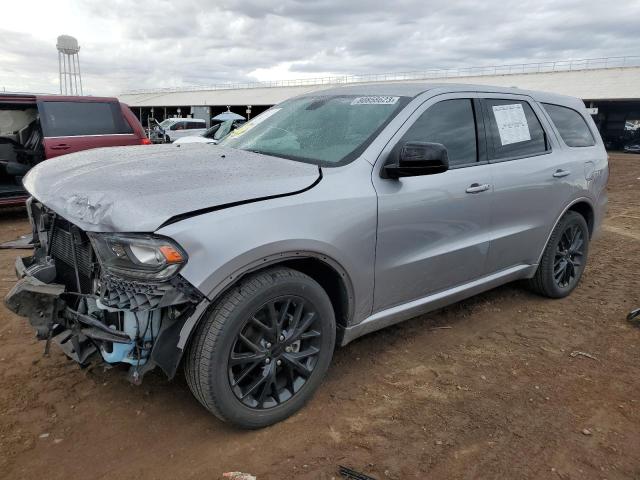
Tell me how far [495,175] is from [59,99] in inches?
272

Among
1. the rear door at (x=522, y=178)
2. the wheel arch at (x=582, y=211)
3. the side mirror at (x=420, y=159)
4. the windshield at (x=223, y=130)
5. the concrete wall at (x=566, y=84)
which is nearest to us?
the side mirror at (x=420, y=159)

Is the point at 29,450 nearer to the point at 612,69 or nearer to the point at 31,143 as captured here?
the point at 31,143

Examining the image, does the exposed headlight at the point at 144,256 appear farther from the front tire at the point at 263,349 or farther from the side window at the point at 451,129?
the side window at the point at 451,129

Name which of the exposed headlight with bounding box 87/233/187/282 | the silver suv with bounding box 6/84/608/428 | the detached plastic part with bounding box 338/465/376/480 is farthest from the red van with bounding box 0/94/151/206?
the detached plastic part with bounding box 338/465/376/480

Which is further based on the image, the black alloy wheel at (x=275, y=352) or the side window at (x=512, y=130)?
the side window at (x=512, y=130)

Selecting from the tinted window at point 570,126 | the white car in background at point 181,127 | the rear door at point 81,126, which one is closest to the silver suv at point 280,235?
the tinted window at point 570,126

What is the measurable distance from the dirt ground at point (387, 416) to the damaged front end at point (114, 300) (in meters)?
0.46

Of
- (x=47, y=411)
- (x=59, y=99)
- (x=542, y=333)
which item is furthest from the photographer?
(x=59, y=99)

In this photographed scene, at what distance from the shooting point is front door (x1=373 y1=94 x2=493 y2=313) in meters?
2.95

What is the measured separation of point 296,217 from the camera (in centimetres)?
250

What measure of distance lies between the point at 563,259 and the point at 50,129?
7.17m

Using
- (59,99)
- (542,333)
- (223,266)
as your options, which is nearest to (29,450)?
(223,266)

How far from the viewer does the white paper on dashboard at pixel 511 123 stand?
3793 millimetres

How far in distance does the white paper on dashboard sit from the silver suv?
0.02m
